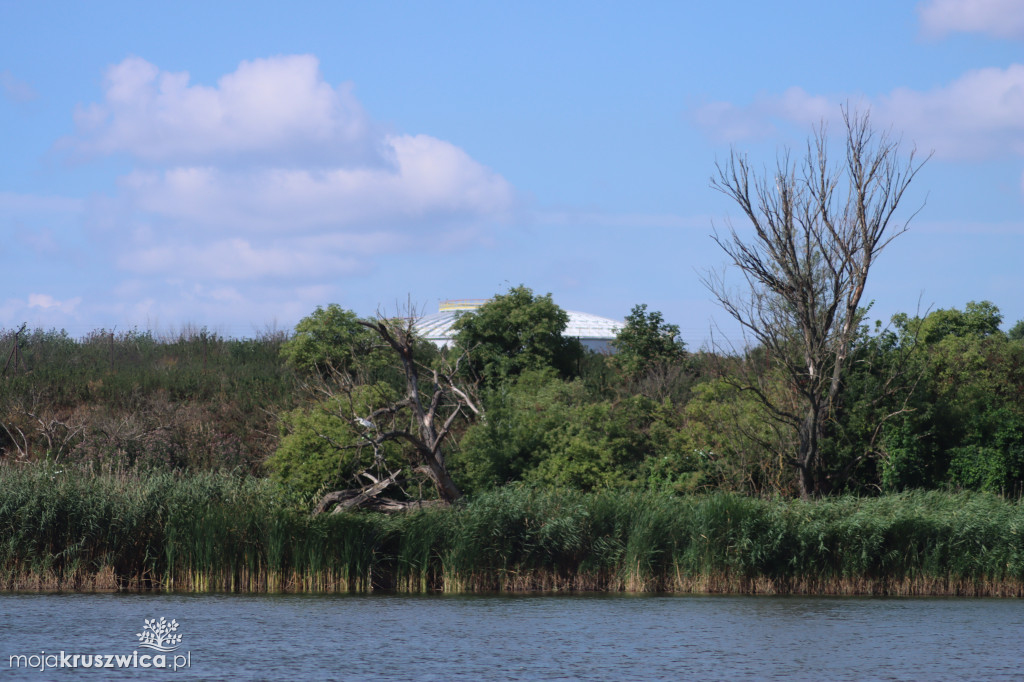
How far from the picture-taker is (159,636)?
16375mm

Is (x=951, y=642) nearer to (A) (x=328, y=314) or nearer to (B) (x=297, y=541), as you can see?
(B) (x=297, y=541)

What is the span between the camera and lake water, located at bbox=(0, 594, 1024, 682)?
14.6 m

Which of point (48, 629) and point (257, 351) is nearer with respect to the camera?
point (48, 629)

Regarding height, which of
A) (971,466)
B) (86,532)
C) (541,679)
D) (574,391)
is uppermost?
(574,391)

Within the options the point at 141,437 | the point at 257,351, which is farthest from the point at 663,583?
the point at 257,351

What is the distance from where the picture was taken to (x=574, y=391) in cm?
3397

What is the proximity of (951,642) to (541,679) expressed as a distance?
23.4 feet

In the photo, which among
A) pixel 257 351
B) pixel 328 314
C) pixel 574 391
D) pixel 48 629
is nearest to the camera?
pixel 48 629

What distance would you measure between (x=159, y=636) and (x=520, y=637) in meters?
5.59

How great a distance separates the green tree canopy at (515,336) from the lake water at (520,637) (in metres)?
18.7

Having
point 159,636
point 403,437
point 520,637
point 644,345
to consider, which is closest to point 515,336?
point 644,345

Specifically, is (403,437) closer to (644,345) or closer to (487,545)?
(487,545)

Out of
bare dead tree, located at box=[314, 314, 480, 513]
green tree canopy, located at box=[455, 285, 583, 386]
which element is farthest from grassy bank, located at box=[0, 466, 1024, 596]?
green tree canopy, located at box=[455, 285, 583, 386]

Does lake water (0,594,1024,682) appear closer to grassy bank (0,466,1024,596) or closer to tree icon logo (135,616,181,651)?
tree icon logo (135,616,181,651)
